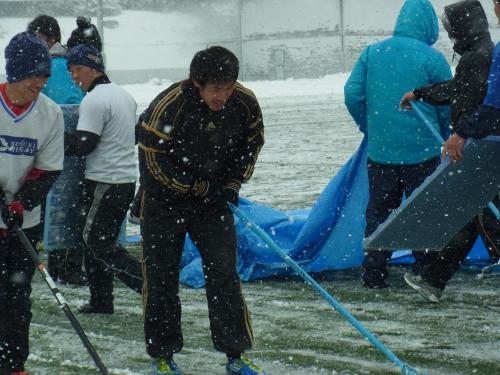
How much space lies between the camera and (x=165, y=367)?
455 centimetres

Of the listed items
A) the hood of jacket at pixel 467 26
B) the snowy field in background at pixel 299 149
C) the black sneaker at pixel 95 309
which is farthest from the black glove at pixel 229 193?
the snowy field in background at pixel 299 149

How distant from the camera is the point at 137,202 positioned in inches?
271

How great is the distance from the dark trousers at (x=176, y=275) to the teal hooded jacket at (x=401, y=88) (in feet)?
7.28

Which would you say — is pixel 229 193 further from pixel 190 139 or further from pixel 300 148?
pixel 300 148

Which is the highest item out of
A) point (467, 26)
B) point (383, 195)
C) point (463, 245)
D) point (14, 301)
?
point (467, 26)

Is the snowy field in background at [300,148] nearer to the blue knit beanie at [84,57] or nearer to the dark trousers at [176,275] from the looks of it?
the blue knit beanie at [84,57]

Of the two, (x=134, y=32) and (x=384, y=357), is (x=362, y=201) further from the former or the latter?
(x=134, y=32)

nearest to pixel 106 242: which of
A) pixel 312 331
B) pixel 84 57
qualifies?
pixel 84 57

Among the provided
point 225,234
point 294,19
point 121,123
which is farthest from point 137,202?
point 294,19

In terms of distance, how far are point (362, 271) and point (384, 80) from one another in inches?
58.5

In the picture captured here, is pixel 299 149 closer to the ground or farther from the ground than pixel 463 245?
closer to the ground

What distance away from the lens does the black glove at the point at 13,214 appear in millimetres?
4223

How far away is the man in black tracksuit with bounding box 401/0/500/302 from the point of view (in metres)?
5.49

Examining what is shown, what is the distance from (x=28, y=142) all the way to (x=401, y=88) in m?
3.00
